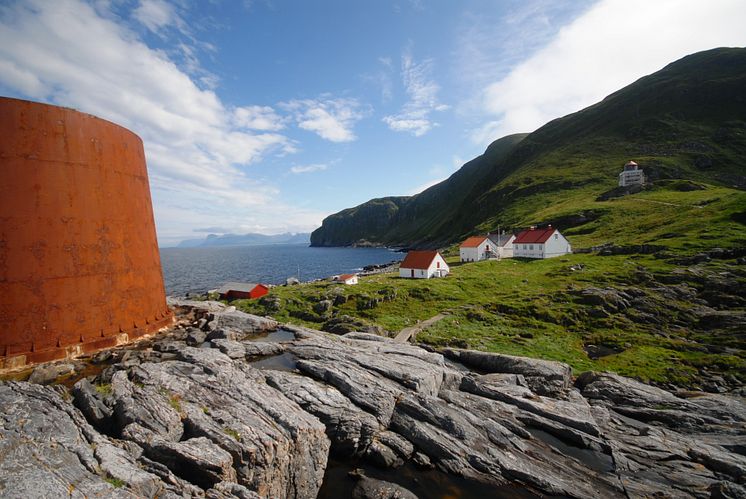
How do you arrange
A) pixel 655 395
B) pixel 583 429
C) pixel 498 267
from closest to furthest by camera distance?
1. pixel 583 429
2. pixel 655 395
3. pixel 498 267

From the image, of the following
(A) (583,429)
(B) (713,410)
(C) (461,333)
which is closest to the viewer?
(A) (583,429)

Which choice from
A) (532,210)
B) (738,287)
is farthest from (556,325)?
(532,210)

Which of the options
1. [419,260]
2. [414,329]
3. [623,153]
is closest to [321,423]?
[414,329]

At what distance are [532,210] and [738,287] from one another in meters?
74.7

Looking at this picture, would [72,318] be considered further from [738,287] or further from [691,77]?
[691,77]

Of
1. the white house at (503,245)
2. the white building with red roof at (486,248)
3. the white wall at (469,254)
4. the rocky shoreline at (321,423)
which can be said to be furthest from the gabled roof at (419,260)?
the rocky shoreline at (321,423)

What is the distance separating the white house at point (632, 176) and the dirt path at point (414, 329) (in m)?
91.5

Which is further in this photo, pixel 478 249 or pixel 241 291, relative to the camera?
pixel 478 249

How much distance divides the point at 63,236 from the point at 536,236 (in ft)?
234

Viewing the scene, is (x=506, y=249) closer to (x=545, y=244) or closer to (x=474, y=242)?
(x=474, y=242)

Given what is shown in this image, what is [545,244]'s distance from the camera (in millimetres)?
64938

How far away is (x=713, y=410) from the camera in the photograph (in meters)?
19.3

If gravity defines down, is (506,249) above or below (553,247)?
below

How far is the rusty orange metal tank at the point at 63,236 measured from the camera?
10.9 m
